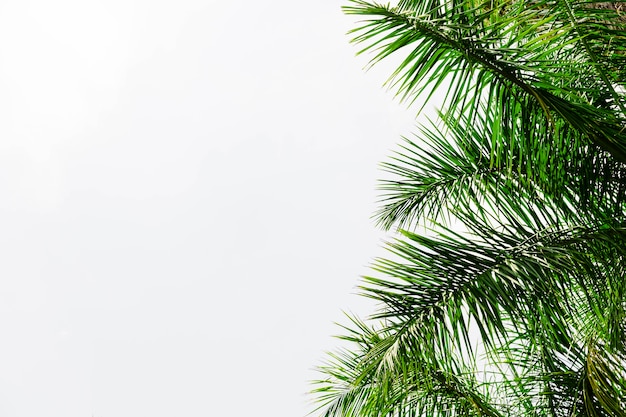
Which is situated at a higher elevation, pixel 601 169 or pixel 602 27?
pixel 602 27

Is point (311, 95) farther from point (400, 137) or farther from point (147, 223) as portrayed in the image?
point (400, 137)

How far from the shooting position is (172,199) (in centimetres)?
3419

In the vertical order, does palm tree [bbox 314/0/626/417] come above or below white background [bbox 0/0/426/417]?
below

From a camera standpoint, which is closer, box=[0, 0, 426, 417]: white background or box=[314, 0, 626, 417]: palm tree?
box=[314, 0, 626, 417]: palm tree

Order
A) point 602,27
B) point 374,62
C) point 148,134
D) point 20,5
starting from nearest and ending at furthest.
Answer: point 374,62 < point 602,27 < point 20,5 < point 148,134

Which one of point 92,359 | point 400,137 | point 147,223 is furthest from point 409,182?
point 92,359

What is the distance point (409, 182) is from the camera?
4.82m

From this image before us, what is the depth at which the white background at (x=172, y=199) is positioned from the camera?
2430 cm

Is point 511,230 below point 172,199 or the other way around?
below

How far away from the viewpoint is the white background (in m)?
24.3

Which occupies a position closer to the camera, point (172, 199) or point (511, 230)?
point (511, 230)

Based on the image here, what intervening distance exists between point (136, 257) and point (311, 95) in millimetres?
17301

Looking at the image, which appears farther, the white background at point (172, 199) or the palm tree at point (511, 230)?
the white background at point (172, 199)

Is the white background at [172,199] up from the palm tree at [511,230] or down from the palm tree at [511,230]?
up
